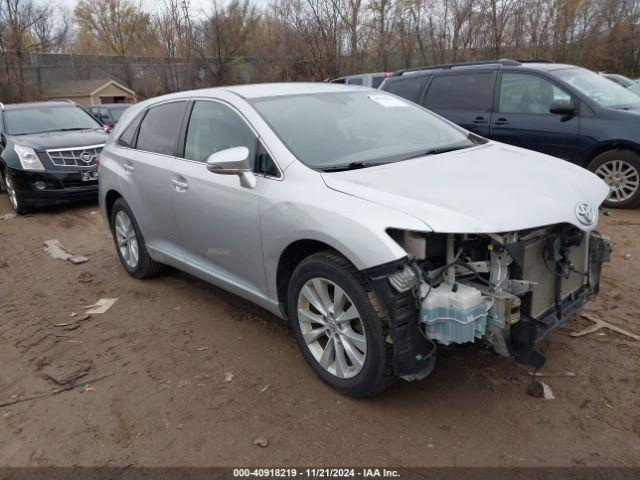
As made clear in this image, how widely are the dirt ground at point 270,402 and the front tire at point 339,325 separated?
0.17 metres

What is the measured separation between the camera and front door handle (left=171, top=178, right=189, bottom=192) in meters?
4.04

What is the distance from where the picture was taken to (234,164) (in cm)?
319

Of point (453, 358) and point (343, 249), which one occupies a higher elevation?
point (343, 249)

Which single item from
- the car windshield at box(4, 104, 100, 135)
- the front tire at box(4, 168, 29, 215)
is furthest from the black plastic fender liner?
the car windshield at box(4, 104, 100, 135)

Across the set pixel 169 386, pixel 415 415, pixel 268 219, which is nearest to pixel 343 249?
pixel 268 219

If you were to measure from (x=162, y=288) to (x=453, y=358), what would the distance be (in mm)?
2887

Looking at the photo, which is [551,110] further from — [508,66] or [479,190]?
[479,190]

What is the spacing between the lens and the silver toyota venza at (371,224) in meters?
2.63

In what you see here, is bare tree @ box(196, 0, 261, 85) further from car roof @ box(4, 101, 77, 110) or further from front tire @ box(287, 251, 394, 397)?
front tire @ box(287, 251, 394, 397)

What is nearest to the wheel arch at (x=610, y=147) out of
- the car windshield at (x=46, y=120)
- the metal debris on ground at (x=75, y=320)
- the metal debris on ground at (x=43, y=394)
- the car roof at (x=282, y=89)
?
the car roof at (x=282, y=89)

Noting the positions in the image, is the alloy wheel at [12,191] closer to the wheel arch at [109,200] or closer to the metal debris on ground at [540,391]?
the wheel arch at [109,200]

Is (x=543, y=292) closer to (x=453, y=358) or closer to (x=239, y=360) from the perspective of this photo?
(x=453, y=358)

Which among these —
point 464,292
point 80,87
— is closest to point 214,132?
point 464,292

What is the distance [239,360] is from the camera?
11.9ft
